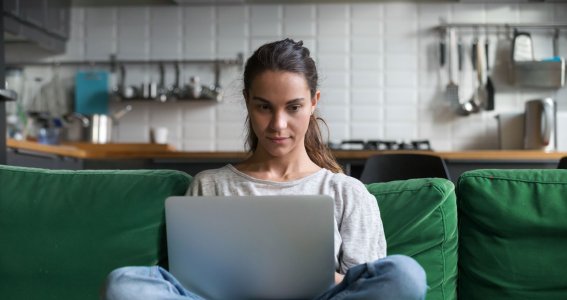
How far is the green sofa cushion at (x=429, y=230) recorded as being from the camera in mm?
1762

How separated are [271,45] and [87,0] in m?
3.50

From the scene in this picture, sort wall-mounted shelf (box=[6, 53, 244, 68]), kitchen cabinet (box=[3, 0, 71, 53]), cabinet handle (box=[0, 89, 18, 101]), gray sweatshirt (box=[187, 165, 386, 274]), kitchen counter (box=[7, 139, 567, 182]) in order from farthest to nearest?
wall-mounted shelf (box=[6, 53, 244, 68]) < kitchen cabinet (box=[3, 0, 71, 53]) < kitchen counter (box=[7, 139, 567, 182]) < cabinet handle (box=[0, 89, 18, 101]) < gray sweatshirt (box=[187, 165, 386, 274])

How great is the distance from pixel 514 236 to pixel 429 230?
0.68ft

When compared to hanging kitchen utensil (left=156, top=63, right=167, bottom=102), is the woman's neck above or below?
below

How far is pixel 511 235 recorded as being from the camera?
5.84 ft

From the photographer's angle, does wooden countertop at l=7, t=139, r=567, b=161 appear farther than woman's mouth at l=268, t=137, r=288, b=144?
Yes

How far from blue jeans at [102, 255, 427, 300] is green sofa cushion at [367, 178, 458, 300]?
1.24 ft

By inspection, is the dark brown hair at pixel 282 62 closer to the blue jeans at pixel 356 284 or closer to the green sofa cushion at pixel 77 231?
the green sofa cushion at pixel 77 231

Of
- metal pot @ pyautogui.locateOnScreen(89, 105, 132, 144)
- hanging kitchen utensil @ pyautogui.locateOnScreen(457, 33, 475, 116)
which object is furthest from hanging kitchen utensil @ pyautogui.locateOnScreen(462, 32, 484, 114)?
metal pot @ pyautogui.locateOnScreen(89, 105, 132, 144)

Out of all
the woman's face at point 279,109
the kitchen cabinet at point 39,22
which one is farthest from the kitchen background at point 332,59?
the woman's face at point 279,109

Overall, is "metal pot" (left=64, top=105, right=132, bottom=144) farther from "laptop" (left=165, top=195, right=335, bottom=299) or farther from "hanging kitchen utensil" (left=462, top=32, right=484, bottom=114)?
"laptop" (left=165, top=195, right=335, bottom=299)

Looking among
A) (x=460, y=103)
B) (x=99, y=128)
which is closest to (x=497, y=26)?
(x=460, y=103)

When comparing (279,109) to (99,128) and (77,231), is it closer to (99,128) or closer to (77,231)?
(77,231)

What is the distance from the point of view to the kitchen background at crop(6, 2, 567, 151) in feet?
16.1
